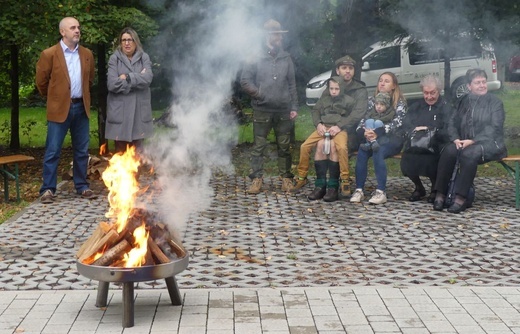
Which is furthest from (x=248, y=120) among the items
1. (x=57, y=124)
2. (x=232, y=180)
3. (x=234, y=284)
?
(x=234, y=284)

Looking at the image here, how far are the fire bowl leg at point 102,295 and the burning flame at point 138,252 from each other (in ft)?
1.03

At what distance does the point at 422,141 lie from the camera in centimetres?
1048

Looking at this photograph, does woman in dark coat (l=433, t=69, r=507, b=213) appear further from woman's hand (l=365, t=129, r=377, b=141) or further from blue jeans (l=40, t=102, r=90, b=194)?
blue jeans (l=40, t=102, r=90, b=194)

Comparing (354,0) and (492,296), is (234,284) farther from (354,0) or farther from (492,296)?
(354,0)

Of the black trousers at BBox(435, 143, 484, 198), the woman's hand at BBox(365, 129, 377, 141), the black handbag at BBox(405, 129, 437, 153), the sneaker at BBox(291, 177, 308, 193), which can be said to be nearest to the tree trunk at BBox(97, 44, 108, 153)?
the sneaker at BBox(291, 177, 308, 193)

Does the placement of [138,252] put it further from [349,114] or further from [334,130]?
[349,114]

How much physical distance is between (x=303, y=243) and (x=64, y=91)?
3806mm

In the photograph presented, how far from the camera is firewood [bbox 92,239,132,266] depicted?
606 centimetres

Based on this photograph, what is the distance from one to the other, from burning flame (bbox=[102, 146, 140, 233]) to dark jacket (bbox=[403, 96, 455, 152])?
4404 millimetres

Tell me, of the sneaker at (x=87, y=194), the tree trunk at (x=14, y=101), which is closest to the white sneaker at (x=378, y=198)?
the sneaker at (x=87, y=194)

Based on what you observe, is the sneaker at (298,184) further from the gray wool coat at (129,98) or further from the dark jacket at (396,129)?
the gray wool coat at (129,98)

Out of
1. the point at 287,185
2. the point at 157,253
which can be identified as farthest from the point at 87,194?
the point at 157,253

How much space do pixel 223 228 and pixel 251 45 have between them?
290 cm

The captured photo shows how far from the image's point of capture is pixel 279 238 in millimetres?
8766
